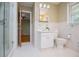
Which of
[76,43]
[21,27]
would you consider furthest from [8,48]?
[76,43]

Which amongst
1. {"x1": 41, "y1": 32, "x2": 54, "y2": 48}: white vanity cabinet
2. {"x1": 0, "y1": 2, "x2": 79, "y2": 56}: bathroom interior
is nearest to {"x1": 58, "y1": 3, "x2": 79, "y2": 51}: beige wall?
{"x1": 0, "y1": 2, "x2": 79, "y2": 56}: bathroom interior

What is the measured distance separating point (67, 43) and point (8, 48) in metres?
1.02

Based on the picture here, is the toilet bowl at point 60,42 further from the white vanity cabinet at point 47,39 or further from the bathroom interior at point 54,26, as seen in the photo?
the white vanity cabinet at point 47,39

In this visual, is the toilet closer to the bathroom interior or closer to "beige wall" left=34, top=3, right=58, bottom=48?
the bathroom interior

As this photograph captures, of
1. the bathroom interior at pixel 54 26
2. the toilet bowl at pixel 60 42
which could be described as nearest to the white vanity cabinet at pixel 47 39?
the bathroom interior at pixel 54 26

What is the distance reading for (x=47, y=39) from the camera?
7.08 feet

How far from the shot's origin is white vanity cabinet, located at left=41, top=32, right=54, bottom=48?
2.14 metres

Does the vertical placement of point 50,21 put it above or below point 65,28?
above

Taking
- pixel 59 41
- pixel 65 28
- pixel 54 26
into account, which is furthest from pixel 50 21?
pixel 59 41

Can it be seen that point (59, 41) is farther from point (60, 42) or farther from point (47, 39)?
point (47, 39)

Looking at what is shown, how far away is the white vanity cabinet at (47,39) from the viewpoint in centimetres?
214

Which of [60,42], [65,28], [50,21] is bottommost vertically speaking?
[60,42]

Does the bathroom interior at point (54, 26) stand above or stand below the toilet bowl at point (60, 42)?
above

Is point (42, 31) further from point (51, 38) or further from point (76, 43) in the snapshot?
point (76, 43)
